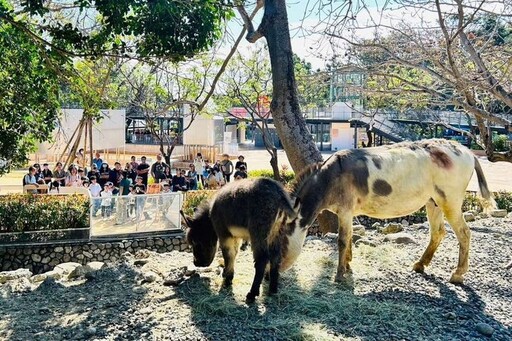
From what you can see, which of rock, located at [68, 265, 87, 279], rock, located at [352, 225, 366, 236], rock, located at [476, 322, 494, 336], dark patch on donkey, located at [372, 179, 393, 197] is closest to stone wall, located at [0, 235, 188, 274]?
rock, located at [68, 265, 87, 279]

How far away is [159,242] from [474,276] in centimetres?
758

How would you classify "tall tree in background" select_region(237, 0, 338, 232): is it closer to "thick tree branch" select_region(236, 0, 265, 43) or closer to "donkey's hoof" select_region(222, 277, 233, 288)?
"thick tree branch" select_region(236, 0, 265, 43)

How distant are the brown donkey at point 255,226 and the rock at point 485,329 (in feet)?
6.88

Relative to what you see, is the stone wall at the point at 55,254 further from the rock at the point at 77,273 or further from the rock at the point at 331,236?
the rock at the point at 331,236

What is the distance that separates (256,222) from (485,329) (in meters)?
2.52

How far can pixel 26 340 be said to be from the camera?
16.5 feet

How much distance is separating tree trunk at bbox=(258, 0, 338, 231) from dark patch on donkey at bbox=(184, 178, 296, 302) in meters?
3.17

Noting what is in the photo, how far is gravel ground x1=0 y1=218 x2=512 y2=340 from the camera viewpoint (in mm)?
5125

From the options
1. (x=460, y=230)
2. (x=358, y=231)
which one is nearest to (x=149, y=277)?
(x=460, y=230)

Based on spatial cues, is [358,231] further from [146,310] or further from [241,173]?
[241,173]

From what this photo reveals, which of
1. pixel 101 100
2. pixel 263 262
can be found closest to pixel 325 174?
pixel 263 262

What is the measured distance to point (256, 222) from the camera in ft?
18.9

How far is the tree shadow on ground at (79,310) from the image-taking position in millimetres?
5141

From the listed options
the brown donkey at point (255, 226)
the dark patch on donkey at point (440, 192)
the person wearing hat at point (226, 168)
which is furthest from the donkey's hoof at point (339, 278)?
the person wearing hat at point (226, 168)
